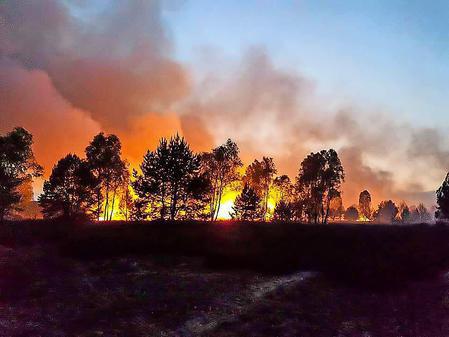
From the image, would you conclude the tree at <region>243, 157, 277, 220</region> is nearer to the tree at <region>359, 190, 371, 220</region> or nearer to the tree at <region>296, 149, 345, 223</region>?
the tree at <region>296, 149, 345, 223</region>

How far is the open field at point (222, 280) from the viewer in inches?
1022

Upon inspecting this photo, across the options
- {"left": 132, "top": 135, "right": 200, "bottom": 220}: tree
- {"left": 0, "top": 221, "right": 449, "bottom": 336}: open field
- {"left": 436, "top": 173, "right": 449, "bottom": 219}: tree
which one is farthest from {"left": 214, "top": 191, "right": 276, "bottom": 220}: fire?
{"left": 436, "top": 173, "right": 449, "bottom": 219}: tree

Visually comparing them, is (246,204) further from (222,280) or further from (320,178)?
(222,280)

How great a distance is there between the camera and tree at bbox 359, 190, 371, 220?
609ft

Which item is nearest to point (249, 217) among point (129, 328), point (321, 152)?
point (321, 152)

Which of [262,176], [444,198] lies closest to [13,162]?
[262,176]

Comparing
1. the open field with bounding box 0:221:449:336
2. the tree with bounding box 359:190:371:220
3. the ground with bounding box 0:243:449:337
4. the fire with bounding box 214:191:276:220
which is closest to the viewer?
the ground with bounding box 0:243:449:337

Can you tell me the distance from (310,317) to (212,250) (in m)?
16.2

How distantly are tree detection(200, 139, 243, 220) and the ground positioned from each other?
39783 millimetres

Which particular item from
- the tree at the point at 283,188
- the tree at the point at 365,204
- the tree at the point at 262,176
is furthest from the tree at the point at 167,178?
the tree at the point at 365,204

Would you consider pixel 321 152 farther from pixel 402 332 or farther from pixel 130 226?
pixel 402 332

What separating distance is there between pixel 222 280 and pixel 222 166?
4449cm

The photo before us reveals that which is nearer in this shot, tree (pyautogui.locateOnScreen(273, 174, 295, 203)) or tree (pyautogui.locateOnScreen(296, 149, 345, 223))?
tree (pyautogui.locateOnScreen(296, 149, 345, 223))

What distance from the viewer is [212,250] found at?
42.1m
